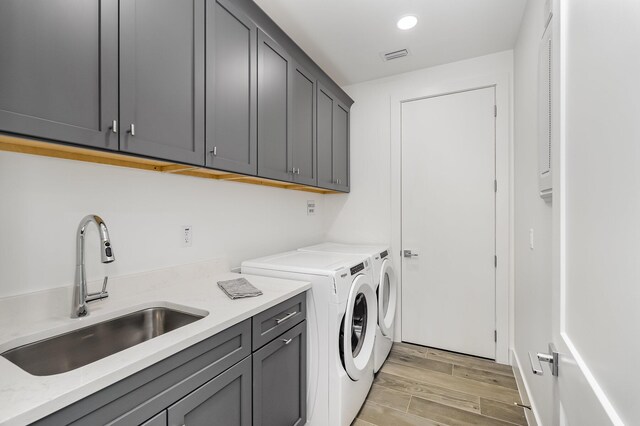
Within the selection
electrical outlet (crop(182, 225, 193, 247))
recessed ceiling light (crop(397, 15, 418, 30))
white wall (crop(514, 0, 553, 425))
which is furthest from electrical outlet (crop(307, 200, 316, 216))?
white wall (crop(514, 0, 553, 425))

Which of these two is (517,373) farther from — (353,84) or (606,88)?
(353,84)

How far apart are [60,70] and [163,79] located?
350 millimetres

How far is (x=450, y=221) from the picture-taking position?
8.71ft

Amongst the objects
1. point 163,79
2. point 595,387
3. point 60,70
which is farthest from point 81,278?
point 595,387

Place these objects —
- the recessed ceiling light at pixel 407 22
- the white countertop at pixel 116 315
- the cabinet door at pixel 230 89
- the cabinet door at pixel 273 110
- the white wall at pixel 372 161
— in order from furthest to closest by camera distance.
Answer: the white wall at pixel 372 161 < the recessed ceiling light at pixel 407 22 < the cabinet door at pixel 273 110 < the cabinet door at pixel 230 89 < the white countertop at pixel 116 315

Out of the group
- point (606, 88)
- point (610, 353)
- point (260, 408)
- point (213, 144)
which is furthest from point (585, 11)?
point (260, 408)

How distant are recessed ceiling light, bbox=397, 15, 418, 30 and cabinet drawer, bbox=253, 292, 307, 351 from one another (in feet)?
6.32

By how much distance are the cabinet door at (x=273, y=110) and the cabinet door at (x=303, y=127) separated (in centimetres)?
8

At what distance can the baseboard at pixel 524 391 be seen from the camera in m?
1.67

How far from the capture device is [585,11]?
599mm

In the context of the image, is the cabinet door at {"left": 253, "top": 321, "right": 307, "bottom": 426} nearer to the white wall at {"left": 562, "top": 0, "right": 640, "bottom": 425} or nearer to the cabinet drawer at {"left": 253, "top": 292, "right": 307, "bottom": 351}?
the cabinet drawer at {"left": 253, "top": 292, "right": 307, "bottom": 351}

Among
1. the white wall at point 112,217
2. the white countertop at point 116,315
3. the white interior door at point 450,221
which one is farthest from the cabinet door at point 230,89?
the white interior door at point 450,221

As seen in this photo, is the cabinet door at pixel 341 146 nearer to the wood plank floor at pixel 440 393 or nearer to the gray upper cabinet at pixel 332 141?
the gray upper cabinet at pixel 332 141

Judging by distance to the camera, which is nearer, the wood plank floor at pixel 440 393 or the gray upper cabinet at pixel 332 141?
the wood plank floor at pixel 440 393
